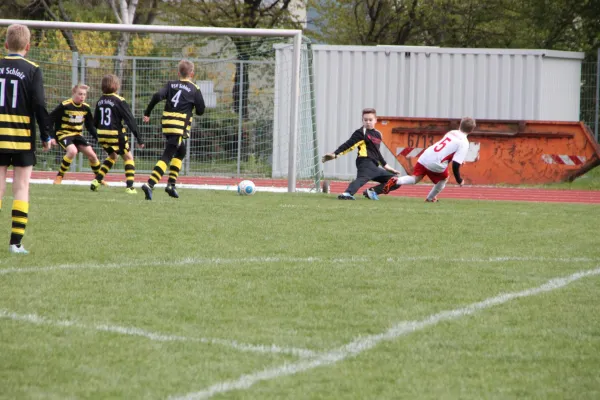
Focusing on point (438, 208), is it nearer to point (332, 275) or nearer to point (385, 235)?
point (385, 235)

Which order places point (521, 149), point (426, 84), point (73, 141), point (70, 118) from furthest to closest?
1. point (426, 84)
2. point (521, 149)
3. point (73, 141)
4. point (70, 118)

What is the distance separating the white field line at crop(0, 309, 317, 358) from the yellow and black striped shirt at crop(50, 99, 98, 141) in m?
10.3

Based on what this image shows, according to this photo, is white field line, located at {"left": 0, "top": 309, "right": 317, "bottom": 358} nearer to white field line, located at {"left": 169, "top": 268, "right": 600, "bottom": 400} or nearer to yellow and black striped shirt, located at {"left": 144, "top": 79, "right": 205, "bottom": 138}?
white field line, located at {"left": 169, "top": 268, "right": 600, "bottom": 400}

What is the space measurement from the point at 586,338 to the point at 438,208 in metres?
7.95

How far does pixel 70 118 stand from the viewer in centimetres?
1531

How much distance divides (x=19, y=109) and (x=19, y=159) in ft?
1.33

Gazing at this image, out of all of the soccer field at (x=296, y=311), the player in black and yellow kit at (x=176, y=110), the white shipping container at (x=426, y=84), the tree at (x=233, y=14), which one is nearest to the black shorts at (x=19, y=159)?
the soccer field at (x=296, y=311)

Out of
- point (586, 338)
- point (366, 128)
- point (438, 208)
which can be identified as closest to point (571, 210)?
point (438, 208)

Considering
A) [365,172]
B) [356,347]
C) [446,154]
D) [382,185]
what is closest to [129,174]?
Result: [365,172]

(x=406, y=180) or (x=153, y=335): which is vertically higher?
(x=406, y=180)

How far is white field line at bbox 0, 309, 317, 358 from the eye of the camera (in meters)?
4.56

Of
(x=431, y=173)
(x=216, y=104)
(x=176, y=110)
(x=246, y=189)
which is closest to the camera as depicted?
(x=176, y=110)

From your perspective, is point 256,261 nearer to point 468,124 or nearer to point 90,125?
point 468,124

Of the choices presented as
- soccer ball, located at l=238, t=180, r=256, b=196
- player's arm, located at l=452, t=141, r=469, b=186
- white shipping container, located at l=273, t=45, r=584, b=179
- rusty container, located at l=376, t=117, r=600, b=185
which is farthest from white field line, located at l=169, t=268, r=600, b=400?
white shipping container, located at l=273, t=45, r=584, b=179
